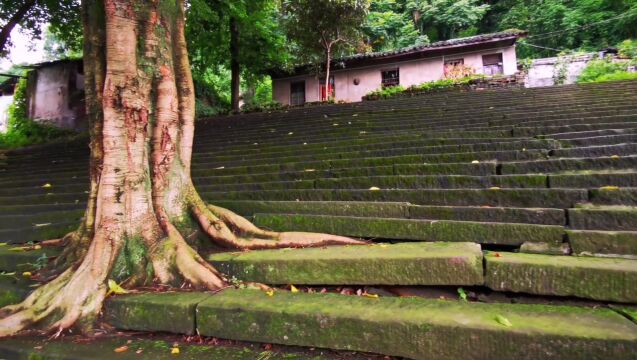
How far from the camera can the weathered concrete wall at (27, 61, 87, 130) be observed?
50.3 ft

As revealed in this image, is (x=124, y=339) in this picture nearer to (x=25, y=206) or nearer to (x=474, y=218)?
(x=474, y=218)

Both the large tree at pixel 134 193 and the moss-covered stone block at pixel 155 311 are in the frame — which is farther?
the large tree at pixel 134 193

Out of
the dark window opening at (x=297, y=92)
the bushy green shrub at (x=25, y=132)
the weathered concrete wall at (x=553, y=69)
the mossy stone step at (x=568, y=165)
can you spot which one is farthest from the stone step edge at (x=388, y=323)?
the dark window opening at (x=297, y=92)

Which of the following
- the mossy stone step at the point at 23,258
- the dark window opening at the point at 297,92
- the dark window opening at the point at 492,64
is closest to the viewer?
the mossy stone step at the point at 23,258

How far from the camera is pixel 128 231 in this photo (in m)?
2.71

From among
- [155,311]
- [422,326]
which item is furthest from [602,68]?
[155,311]

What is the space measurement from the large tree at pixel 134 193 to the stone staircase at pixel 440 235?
9.3 inches

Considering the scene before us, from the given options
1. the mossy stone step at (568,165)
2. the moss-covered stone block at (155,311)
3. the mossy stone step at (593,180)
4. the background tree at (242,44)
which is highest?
Result: the background tree at (242,44)

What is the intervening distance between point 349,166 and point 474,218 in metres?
2.07

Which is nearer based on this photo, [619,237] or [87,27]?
[619,237]

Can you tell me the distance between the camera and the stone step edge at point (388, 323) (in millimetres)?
1660

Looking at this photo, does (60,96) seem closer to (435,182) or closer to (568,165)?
(435,182)

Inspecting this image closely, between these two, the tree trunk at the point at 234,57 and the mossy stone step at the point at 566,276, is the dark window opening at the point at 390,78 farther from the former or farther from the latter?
the mossy stone step at the point at 566,276

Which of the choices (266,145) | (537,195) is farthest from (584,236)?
(266,145)
